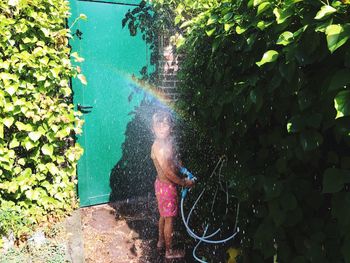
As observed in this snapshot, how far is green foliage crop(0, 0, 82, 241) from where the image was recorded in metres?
3.57

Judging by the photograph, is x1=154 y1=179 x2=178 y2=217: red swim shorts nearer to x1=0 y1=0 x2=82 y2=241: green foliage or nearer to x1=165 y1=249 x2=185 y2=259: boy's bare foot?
x1=165 y1=249 x2=185 y2=259: boy's bare foot

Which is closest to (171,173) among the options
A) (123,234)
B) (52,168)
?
(123,234)

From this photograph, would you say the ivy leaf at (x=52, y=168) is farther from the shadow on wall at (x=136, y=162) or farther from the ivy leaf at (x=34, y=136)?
the shadow on wall at (x=136, y=162)

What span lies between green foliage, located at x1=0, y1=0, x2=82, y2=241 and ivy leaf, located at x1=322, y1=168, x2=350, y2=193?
3.06 meters

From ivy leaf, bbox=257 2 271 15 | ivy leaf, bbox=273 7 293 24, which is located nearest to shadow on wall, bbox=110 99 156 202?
ivy leaf, bbox=257 2 271 15

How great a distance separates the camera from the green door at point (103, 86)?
A: 472 cm

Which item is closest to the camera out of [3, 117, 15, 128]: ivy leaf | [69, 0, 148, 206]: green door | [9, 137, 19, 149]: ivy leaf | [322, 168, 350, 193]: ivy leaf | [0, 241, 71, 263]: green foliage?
[322, 168, 350, 193]: ivy leaf

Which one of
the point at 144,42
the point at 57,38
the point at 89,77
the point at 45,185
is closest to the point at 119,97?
the point at 89,77

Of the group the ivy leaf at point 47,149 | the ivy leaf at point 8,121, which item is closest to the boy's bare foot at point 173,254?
the ivy leaf at point 47,149

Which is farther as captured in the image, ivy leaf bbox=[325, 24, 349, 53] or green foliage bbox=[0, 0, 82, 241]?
green foliage bbox=[0, 0, 82, 241]

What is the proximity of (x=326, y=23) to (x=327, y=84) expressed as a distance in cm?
25

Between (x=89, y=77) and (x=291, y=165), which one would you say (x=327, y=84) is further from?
(x=89, y=77)

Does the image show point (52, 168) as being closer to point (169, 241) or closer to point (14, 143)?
point (14, 143)

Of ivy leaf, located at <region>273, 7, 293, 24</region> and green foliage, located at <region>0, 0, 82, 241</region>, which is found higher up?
ivy leaf, located at <region>273, 7, 293, 24</region>
